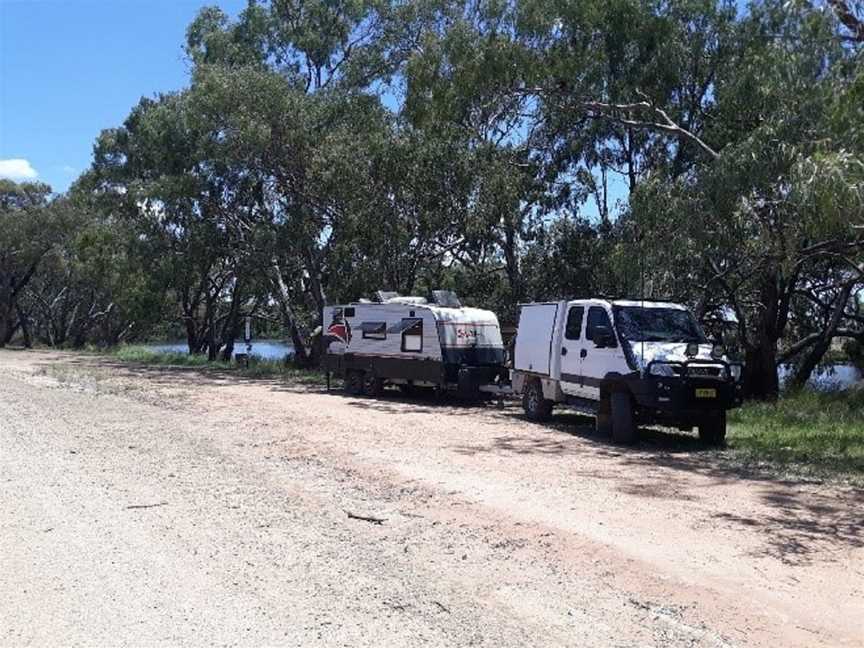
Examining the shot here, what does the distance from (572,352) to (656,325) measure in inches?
65.3

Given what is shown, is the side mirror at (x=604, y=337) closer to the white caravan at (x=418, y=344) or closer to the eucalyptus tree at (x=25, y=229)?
the white caravan at (x=418, y=344)

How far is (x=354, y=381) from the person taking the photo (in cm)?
2306

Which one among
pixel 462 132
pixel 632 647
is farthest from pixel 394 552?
pixel 462 132

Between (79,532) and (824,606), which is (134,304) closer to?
(79,532)

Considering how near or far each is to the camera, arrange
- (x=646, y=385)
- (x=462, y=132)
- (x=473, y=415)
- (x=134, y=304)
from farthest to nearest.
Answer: (x=134, y=304)
(x=462, y=132)
(x=473, y=415)
(x=646, y=385)

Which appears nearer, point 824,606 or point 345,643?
point 345,643

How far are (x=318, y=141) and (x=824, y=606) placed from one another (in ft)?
79.1

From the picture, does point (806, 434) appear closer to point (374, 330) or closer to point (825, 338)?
point (825, 338)

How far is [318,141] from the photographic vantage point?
1091 inches

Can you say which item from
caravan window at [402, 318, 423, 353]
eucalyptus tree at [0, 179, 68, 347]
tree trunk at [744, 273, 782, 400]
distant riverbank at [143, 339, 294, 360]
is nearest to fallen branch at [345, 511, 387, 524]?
caravan window at [402, 318, 423, 353]

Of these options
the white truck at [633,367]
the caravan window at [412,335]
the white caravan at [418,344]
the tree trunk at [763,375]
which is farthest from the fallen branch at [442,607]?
the tree trunk at [763,375]

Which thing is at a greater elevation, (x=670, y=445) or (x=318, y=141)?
(x=318, y=141)

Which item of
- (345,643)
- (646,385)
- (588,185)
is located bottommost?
(345,643)

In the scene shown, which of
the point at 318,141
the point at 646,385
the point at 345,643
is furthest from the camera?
the point at 318,141
